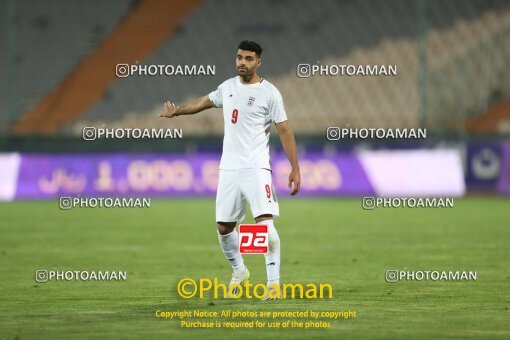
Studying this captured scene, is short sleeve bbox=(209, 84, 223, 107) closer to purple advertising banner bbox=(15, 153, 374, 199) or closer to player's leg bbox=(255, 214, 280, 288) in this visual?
player's leg bbox=(255, 214, 280, 288)

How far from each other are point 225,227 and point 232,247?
29cm

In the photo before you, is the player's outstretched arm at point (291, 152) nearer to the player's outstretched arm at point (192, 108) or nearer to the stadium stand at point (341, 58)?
the player's outstretched arm at point (192, 108)

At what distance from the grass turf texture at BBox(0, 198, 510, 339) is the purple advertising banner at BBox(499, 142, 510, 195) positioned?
230 cm

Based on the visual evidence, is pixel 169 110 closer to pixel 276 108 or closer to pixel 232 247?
pixel 276 108

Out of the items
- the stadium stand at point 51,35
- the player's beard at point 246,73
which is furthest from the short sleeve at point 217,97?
the stadium stand at point 51,35

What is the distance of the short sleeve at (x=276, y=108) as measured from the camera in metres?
9.93

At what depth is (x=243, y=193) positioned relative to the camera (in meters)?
10.0

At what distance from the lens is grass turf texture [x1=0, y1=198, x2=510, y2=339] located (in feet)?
27.6

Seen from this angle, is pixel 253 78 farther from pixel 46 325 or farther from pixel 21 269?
pixel 21 269

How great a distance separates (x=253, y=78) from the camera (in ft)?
32.8

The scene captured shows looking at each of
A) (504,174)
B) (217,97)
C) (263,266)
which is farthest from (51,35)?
(217,97)

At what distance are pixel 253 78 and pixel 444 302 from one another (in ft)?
8.78

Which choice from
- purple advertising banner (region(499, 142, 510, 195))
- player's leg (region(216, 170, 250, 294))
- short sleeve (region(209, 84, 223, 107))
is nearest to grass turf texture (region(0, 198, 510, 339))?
player's leg (region(216, 170, 250, 294))

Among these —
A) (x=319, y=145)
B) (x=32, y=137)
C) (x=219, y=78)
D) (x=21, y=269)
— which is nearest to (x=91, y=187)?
(x=32, y=137)
